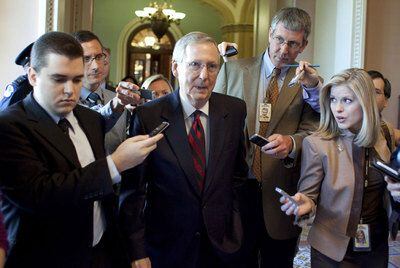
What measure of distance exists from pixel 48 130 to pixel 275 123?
3.97 feet

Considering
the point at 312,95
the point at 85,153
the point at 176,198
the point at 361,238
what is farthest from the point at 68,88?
the point at 361,238

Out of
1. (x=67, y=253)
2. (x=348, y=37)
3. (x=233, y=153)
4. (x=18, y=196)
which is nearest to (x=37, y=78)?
(x=18, y=196)

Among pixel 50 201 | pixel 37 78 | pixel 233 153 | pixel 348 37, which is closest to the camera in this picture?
pixel 50 201

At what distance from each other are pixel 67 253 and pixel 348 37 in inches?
183

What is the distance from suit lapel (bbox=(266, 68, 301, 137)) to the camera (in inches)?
91.4

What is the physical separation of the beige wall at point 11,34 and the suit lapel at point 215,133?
10.1 feet

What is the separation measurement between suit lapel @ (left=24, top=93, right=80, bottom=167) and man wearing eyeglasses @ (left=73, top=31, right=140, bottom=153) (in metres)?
0.47

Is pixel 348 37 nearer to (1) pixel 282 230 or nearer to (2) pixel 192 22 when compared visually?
(1) pixel 282 230

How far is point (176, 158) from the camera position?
1804 mm

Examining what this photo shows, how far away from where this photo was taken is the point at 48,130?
4.93ft

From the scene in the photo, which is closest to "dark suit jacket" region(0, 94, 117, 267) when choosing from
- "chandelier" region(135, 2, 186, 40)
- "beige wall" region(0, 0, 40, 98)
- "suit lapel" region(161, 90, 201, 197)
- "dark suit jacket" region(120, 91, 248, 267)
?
"dark suit jacket" region(120, 91, 248, 267)

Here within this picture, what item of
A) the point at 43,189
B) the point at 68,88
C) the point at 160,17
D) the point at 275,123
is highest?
the point at 160,17

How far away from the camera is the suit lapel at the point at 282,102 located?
2.32m

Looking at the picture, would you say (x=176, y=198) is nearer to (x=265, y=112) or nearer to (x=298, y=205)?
(x=298, y=205)
